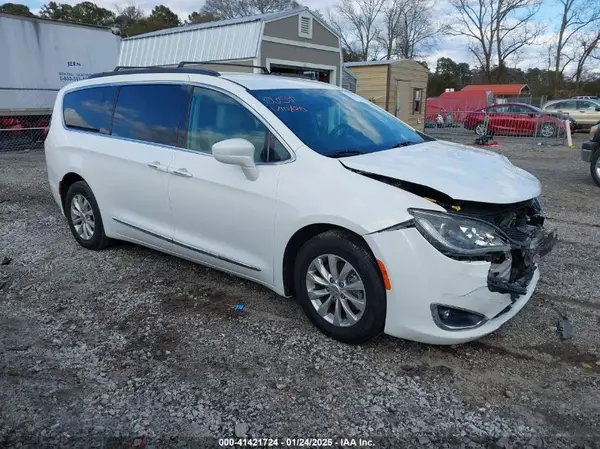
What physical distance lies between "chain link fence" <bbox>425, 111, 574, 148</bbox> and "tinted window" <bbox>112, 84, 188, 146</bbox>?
1529cm

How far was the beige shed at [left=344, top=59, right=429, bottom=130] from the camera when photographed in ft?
67.9

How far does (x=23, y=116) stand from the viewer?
13555 mm

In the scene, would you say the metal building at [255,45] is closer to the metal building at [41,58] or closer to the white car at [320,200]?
the metal building at [41,58]

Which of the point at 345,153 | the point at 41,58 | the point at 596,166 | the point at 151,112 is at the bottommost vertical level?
the point at 596,166

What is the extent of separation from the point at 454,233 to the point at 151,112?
2.83 m

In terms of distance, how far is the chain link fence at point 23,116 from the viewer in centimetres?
1307

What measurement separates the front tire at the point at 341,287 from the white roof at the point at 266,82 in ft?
4.64

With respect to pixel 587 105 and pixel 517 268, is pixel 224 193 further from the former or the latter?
pixel 587 105

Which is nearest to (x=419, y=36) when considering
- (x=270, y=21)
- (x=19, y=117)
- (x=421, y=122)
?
(x=421, y=122)

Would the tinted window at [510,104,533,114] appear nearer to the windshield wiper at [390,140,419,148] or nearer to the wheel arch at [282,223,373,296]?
the windshield wiper at [390,140,419,148]

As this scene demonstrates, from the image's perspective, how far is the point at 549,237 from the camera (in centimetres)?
329

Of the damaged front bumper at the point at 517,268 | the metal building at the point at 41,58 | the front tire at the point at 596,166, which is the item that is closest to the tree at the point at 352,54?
the metal building at the point at 41,58

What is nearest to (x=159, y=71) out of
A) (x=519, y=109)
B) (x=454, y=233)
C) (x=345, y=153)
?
(x=345, y=153)

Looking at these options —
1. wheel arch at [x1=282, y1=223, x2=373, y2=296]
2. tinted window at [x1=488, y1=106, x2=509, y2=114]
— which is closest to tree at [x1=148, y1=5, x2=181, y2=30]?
tinted window at [x1=488, y1=106, x2=509, y2=114]
